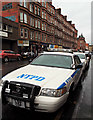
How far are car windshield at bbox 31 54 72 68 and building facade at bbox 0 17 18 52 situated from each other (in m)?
17.8

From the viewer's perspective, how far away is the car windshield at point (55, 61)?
159 inches

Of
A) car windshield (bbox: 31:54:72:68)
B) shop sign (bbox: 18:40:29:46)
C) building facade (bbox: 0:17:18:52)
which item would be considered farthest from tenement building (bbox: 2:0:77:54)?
car windshield (bbox: 31:54:72:68)

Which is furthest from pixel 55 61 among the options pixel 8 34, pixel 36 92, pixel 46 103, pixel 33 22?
pixel 33 22

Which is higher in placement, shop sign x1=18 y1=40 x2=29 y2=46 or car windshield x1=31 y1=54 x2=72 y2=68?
shop sign x1=18 y1=40 x2=29 y2=46

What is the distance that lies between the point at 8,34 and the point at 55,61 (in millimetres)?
19633

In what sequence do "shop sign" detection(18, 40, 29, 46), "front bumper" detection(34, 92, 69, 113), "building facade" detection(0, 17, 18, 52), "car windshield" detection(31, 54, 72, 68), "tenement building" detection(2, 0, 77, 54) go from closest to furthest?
"front bumper" detection(34, 92, 69, 113), "car windshield" detection(31, 54, 72, 68), "building facade" detection(0, 17, 18, 52), "shop sign" detection(18, 40, 29, 46), "tenement building" detection(2, 0, 77, 54)

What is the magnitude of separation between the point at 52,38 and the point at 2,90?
37.6 metres

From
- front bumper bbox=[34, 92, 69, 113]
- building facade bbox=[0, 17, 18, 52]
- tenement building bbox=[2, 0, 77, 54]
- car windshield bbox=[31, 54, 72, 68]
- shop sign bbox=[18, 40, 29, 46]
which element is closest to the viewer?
front bumper bbox=[34, 92, 69, 113]

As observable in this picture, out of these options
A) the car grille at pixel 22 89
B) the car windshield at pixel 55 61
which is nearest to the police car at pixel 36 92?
the car grille at pixel 22 89

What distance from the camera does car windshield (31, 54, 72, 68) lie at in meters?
4.04

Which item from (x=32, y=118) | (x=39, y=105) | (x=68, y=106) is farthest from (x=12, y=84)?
(x=68, y=106)

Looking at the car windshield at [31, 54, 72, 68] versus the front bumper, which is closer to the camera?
the front bumper

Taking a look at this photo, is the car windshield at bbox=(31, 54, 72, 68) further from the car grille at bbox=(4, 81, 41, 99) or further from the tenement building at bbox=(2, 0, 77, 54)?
the tenement building at bbox=(2, 0, 77, 54)

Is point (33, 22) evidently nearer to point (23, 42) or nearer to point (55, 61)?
point (23, 42)
